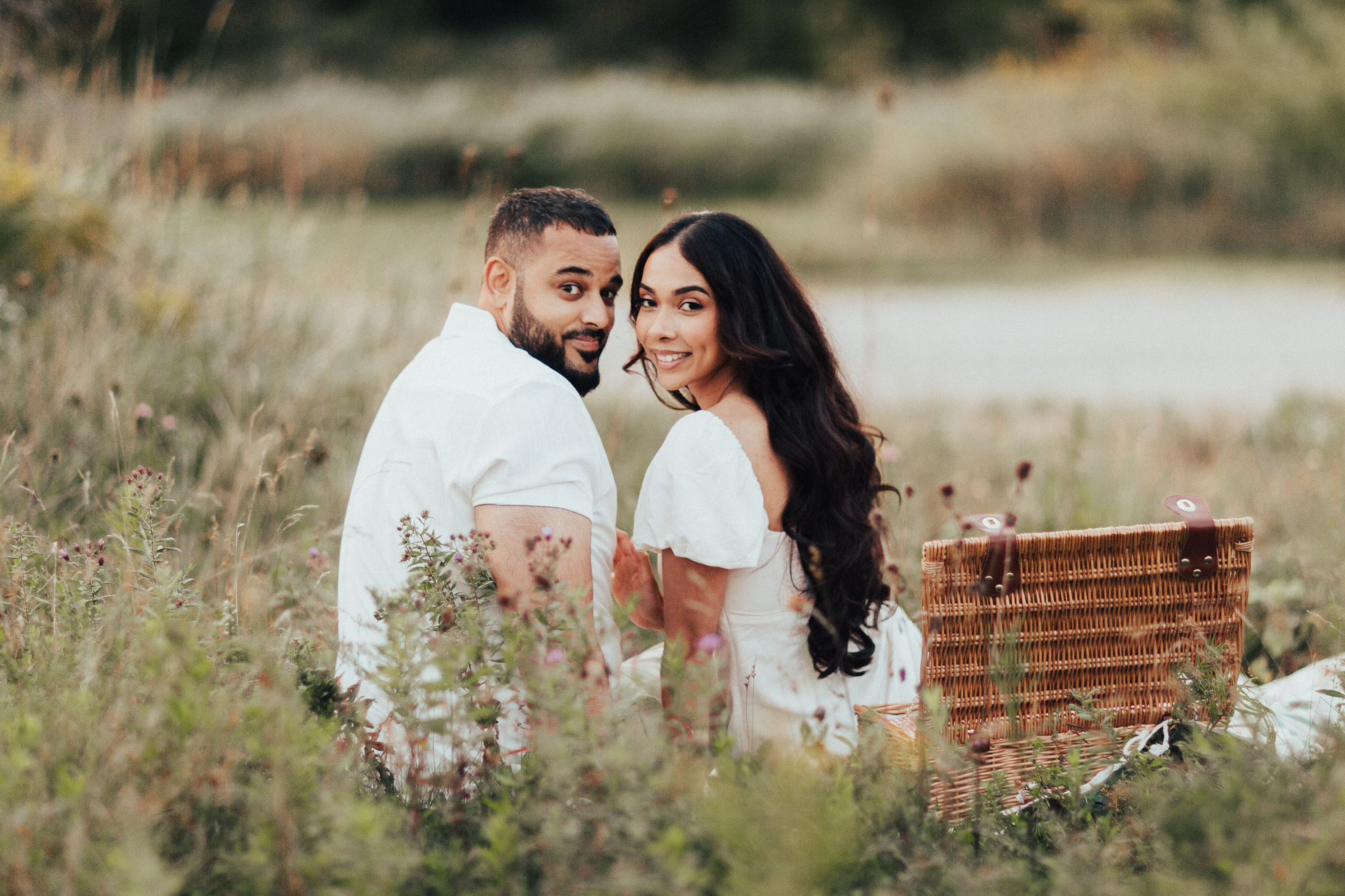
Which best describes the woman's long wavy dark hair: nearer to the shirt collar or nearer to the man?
the man

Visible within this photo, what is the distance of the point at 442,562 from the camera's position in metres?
2.03

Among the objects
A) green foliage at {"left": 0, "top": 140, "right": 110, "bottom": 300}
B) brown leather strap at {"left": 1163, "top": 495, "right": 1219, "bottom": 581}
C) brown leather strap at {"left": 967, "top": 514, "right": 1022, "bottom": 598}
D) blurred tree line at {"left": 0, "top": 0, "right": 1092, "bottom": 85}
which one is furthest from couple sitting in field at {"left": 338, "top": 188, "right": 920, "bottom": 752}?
blurred tree line at {"left": 0, "top": 0, "right": 1092, "bottom": 85}

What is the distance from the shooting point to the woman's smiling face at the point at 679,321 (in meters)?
2.56

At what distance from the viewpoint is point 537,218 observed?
2518mm

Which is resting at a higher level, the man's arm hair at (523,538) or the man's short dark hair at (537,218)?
the man's short dark hair at (537,218)

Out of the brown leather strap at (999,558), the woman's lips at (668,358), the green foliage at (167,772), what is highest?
the woman's lips at (668,358)

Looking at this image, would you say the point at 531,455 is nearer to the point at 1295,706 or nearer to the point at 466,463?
the point at 466,463

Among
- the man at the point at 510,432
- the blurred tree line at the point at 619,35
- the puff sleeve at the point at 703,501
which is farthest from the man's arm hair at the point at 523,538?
the blurred tree line at the point at 619,35

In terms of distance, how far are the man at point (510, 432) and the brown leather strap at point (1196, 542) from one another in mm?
1220

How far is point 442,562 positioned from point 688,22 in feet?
106

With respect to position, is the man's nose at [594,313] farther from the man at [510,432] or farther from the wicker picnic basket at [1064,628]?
the wicker picnic basket at [1064,628]

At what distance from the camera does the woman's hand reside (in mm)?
2531

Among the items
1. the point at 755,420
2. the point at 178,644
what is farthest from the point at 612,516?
the point at 178,644

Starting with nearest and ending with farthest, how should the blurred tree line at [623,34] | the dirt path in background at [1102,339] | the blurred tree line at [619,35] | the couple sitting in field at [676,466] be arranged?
the couple sitting in field at [676,466] → the dirt path in background at [1102,339] → the blurred tree line at [619,35] → the blurred tree line at [623,34]
